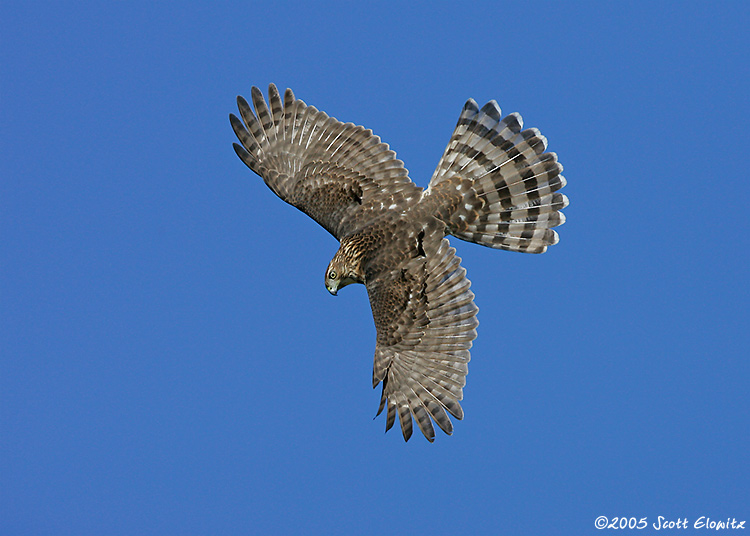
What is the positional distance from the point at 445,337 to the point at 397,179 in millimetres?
2062

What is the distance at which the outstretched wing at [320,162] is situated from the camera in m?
11.6

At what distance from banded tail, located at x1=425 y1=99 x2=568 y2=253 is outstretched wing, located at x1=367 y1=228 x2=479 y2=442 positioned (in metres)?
0.54

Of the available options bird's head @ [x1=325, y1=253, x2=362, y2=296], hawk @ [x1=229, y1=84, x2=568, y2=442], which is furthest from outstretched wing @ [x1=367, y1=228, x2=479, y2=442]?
bird's head @ [x1=325, y1=253, x2=362, y2=296]

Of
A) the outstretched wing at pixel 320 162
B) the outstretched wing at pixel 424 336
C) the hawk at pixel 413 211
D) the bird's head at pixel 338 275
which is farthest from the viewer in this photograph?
the outstretched wing at pixel 320 162

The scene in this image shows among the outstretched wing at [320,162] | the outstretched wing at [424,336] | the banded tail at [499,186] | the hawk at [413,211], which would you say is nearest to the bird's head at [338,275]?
the hawk at [413,211]

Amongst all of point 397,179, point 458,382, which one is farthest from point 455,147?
point 458,382

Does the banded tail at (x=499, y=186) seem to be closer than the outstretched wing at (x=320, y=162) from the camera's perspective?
Yes

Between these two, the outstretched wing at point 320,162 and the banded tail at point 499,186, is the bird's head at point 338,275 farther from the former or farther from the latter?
the banded tail at point 499,186

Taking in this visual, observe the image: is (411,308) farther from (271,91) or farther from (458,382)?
(271,91)

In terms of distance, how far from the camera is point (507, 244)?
11391mm

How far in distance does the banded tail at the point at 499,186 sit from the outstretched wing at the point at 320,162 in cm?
52

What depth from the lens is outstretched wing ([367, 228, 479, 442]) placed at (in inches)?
417

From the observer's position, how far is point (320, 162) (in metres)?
11.9

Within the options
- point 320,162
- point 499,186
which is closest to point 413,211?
point 499,186
